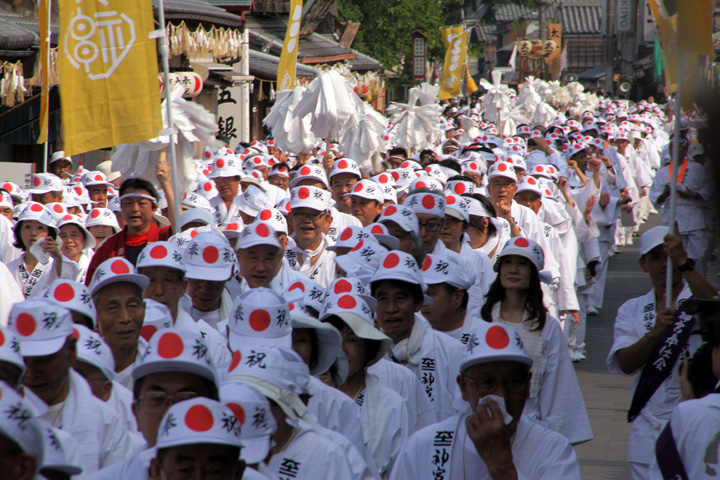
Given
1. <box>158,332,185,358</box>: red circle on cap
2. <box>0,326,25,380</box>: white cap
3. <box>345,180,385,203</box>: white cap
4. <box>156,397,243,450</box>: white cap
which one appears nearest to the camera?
<box>156,397,243,450</box>: white cap

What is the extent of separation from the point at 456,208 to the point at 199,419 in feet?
16.9

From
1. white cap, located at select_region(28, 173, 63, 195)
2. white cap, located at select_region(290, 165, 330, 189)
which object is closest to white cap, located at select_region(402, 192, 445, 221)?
white cap, located at select_region(290, 165, 330, 189)

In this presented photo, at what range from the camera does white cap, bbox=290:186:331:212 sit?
748cm

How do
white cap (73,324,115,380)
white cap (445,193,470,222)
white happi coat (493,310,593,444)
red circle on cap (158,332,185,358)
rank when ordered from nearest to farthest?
red circle on cap (158,332,185,358), white cap (73,324,115,380), white happi coat (493,310,593,444), white cap (445,193,470,222)

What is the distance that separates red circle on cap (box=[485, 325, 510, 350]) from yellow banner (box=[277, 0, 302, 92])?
8.84m

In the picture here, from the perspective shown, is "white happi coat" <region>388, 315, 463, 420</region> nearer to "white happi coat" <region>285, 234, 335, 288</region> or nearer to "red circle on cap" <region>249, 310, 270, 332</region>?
"red circle on cap" <region>249, 310, 270, 332</region>

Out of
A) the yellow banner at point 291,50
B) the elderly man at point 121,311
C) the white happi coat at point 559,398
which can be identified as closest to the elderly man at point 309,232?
the white happi coat at point 559,398

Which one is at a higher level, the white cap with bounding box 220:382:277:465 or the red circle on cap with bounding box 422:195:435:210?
the red circle on cap with bounding box 422:195:435:210

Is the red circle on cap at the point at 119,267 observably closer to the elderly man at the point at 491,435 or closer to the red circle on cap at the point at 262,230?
the red circle on cap at the point at 262,230

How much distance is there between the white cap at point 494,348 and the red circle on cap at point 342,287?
3.87 ft

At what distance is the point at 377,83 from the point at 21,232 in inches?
1005

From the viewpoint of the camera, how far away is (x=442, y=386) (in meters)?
5.03

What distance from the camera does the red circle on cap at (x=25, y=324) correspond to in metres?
3.60

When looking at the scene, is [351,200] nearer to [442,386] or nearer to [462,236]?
[462,236]
